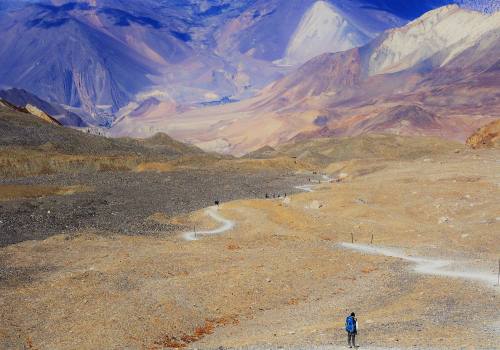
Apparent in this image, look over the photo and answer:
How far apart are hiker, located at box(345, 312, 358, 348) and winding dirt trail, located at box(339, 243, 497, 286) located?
11.8 meters

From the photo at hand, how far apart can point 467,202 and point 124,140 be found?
3953 inches

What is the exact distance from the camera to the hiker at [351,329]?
22.6 meters

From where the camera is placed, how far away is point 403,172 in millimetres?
78438

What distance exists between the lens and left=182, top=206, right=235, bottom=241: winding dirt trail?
51.5m

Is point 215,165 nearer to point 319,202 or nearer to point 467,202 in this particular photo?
point 319,202

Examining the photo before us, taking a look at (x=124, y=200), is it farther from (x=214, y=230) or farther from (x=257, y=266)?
(x=257, y=266)

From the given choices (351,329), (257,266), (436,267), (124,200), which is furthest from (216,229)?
(351,329)

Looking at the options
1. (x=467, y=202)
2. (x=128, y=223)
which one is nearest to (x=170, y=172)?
(x=128, y=223)

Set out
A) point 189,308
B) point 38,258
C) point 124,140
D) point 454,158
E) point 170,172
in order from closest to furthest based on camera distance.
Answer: point 189,308
point 38,258
point 454,158
point 170,172
point 124,140

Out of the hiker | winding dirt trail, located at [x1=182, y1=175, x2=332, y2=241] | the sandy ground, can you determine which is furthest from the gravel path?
the hiker

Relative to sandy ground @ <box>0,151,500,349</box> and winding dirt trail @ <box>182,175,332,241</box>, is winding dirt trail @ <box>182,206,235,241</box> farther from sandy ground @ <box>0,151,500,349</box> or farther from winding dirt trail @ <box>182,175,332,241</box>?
sandy ground @ <box>0,151,500,349</box>

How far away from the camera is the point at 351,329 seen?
22.8 meters

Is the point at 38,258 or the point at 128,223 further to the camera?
the point at 128,223

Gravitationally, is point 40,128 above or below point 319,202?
above
